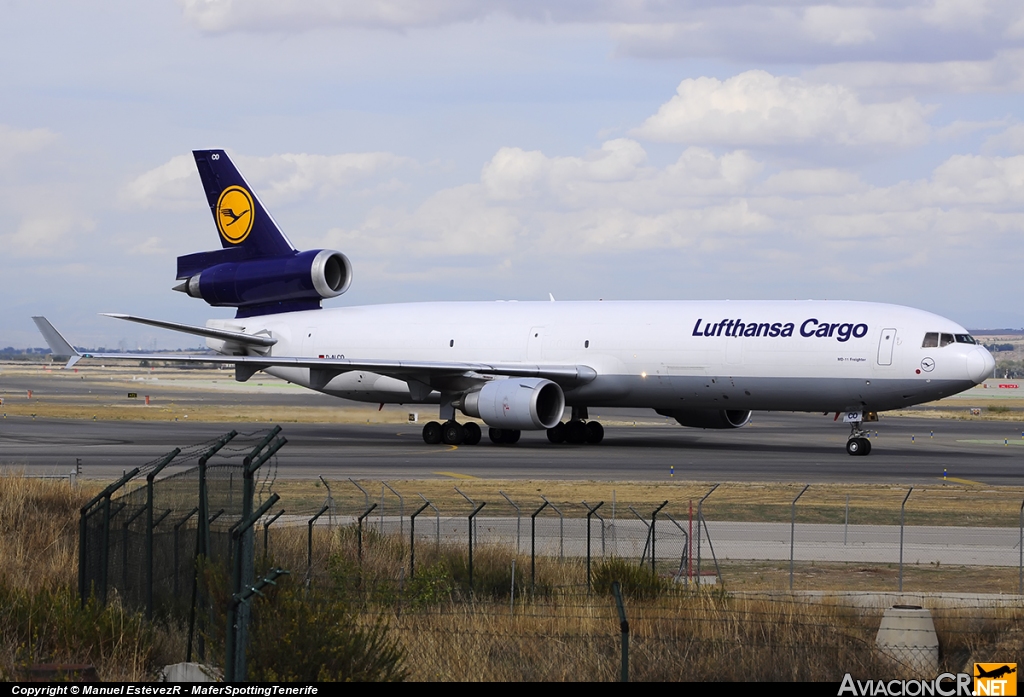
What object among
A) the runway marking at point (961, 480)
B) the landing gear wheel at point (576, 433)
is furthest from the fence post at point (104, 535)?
the landing gear wheel at point (576, 433)

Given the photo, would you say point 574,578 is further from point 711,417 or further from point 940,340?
point 711,417

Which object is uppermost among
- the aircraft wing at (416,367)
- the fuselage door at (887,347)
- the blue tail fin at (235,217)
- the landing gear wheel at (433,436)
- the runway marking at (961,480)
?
the blue tail fin at (235,217)

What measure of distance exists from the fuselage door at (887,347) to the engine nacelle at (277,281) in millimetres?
19861

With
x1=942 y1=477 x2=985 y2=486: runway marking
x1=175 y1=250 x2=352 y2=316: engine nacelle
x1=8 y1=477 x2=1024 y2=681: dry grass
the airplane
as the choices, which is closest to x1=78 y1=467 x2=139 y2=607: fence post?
x1=8 y1=477 x2=1024 y2=681: dry grass


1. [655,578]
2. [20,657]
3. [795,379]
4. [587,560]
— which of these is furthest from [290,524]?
[795,379]

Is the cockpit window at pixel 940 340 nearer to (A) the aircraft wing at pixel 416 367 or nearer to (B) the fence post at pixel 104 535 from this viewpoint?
(A) the aircraft wing at pixel 416 367

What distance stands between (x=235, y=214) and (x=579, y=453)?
17.1m

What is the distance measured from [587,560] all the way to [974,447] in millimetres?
29982

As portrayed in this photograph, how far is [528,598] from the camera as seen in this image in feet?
48.5

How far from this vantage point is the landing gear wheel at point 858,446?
120 ft

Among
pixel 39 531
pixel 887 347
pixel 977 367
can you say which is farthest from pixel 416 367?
pixel 39 531

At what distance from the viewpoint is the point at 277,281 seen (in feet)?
151

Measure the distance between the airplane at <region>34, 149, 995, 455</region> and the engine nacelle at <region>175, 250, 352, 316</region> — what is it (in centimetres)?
5

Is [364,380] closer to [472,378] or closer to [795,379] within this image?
[472,378]
